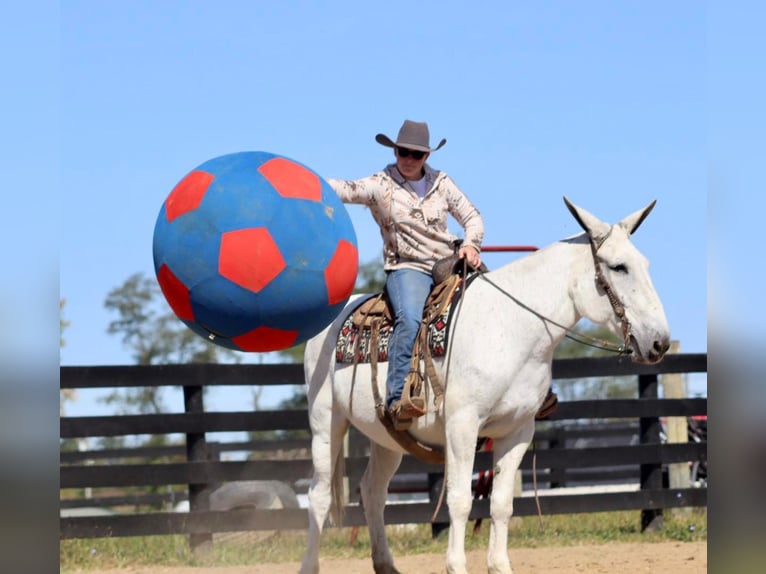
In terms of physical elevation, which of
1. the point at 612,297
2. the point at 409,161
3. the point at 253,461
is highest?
the point at 409,161

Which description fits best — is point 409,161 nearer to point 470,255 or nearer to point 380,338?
point 470,255

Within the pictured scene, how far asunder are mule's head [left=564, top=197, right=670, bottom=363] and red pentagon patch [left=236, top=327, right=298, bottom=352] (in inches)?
83.4

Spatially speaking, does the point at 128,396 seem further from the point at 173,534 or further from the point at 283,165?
the point at 283,165

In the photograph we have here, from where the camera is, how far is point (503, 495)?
6883 mm

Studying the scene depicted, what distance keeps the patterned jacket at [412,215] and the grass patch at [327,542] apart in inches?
126

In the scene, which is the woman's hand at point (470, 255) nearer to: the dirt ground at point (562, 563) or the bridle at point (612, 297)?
the bridle at point (612, 297)

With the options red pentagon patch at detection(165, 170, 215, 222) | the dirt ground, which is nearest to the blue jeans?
red pentagon patch at detection(165, 170, 215, 222)

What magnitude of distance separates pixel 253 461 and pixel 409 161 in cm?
356

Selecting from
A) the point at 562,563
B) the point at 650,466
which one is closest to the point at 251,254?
the point at 562,563

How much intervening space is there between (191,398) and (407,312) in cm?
340

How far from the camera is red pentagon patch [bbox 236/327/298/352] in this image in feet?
17.5

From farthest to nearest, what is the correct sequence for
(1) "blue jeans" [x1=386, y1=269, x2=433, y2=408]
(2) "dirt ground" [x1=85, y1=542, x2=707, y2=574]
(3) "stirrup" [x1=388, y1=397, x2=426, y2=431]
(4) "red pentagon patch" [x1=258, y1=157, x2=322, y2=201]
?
1. (2) "dirt ground" [x1=85, y1=542, x2=707, y2=574]
2. (1) "blue jeans" [x1=386, y1=269, x2=433, y2=408]
3. (3) "stirrup" [x1=388, y1=397, x2=426, y2=431]
4. (4) "red pentagon patch" [x1=258, y1=157, x2=322, y2=201]

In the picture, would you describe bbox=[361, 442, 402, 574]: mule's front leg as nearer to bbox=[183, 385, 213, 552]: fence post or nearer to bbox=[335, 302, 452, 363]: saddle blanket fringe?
bbox=[335, 302, 452, 363]: saddle blanket fringe
